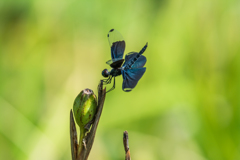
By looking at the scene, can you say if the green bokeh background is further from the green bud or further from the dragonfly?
the green bud

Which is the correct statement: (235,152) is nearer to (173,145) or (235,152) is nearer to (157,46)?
(173,145)

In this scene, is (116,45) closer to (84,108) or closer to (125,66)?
(125,66)

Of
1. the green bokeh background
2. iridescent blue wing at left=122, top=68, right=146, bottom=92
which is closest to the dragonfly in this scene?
iridescent blue wing at left=122, top=68, right=146, bottom=92

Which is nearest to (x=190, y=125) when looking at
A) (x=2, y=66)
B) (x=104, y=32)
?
(x=104, y=32)

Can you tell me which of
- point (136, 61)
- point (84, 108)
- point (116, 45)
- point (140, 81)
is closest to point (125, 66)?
point (136, 61)

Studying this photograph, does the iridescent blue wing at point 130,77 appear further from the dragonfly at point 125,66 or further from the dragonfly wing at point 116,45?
the dragonfly wing at point 116,45
